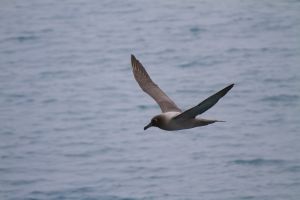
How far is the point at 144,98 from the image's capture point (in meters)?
Answer: 24.1

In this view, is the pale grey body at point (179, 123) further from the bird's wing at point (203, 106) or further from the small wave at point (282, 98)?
the small wave at point (282, 98)

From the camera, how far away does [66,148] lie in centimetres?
2156

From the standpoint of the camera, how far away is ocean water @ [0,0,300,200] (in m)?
19.6

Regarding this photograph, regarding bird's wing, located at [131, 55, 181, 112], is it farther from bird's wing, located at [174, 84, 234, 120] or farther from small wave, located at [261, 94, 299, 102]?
small wave, located at [261, 94, 299, 102]

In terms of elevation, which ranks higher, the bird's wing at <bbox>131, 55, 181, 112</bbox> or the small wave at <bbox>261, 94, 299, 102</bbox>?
the bird's wing at <bbox>131, 55, 181, 112</bbox>

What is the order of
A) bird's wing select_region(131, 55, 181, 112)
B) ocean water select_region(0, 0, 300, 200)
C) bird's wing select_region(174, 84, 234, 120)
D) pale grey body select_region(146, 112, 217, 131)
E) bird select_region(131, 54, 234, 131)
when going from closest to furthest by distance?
bird's wing select_region(174, 84, 234, 120), bird select_region(131, 54, 234, 131), pale grey body select_region(146, 112, 217, 131), bird's wing select_region(131, 55, 181, 112), ocean water select_region(0, 0, 300, 200)

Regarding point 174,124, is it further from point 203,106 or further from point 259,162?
point 259,162

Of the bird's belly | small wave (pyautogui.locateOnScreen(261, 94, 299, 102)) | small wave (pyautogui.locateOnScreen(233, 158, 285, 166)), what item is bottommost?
small wave (pyautogui.locateOnScreen(233, 158, 285, 166))

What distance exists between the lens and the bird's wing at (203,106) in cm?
973

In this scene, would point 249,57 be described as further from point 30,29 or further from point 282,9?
point 30,29

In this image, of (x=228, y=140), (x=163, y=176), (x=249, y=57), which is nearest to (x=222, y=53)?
(x=249, y=57)

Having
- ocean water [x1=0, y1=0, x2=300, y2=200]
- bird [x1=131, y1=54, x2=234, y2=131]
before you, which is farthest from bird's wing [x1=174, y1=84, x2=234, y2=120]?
ocean water [x1=0, y1=0, x2=300, y2=200]

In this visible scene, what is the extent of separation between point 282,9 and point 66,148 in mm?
10555

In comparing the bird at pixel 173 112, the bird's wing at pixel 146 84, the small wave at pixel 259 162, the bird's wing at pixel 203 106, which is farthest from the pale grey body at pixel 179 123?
the small wave at pixel 259 162
